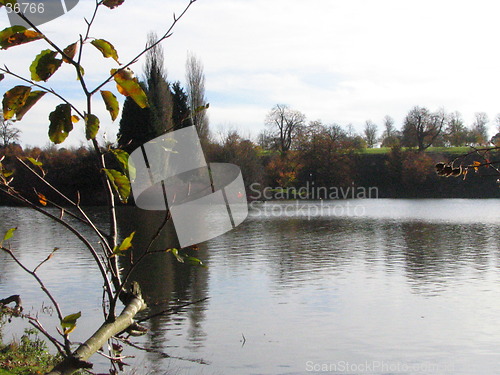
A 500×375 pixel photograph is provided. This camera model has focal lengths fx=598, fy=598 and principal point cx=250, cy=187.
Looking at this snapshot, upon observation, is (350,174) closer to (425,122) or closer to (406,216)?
(425,122)

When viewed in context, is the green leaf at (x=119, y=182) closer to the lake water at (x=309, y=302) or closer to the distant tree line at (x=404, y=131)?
the lake water at (x=309, y=302)

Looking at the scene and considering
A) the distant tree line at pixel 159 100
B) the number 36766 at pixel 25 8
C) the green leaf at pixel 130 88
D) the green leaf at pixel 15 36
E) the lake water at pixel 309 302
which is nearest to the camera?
the number 36766 at pixel 25 8

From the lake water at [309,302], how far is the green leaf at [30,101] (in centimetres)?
97

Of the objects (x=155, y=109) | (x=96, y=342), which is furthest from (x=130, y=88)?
(x=155, y=109)

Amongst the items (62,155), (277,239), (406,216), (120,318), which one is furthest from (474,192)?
(120,318)

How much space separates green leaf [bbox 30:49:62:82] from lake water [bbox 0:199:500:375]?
1.01 metres

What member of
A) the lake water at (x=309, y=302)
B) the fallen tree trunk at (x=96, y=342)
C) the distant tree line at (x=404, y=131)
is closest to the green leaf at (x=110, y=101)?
the fallen tree trunk at (x=96, y=342)

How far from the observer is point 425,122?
50.6 meters

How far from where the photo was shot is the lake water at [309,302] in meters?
6.12

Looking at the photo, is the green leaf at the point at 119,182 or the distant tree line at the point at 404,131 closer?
the green leaf at the point at 119,182

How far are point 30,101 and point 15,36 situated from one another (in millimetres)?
119

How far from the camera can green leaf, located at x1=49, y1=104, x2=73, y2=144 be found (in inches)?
43.3

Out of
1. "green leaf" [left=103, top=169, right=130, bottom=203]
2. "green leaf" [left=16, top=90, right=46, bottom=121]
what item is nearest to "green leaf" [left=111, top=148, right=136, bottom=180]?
"green leaf" [left=103, top=169, right=130, bottom=203]

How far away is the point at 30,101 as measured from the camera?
1098mm
